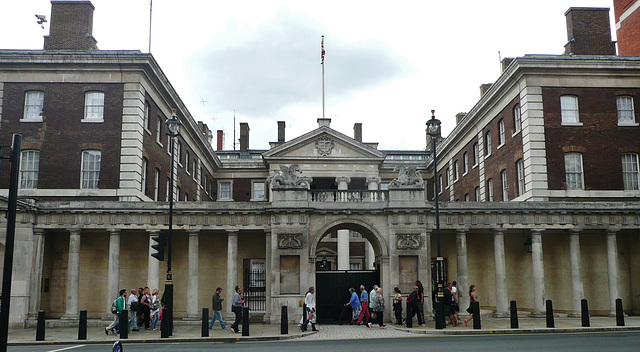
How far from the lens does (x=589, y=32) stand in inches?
1335

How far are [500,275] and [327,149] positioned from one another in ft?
81.5

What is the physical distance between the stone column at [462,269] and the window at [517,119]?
351 inches

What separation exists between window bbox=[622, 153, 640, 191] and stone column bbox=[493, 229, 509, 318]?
890cm

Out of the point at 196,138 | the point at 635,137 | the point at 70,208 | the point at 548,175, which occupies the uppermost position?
the point at 196,138

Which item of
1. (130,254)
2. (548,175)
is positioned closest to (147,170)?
(130,254)

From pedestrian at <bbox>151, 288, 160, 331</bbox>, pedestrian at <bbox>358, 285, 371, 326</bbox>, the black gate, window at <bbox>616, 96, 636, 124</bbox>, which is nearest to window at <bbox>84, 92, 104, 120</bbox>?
pedestrian at <bbox>151, 288, 160, 331</bbox>

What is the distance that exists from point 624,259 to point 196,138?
96.1 feet

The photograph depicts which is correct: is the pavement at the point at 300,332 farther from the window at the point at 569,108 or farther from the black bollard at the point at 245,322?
the window at the point at 569,108

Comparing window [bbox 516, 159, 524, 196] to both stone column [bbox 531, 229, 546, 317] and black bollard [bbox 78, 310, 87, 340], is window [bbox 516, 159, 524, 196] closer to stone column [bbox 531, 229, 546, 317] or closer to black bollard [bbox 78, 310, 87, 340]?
stone column [bbox 531, 229, 546, 317]

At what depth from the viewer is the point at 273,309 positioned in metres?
24.7

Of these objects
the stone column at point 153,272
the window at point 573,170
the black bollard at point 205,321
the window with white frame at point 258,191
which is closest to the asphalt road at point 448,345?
the black bollard at point 205,321

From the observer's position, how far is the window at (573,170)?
101 ft

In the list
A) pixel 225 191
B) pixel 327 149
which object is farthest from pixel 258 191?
pixel 327 149

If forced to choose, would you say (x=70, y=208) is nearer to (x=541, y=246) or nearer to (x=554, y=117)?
(x=541, y=246)
